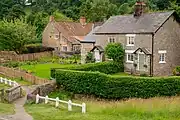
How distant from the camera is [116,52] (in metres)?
45.7

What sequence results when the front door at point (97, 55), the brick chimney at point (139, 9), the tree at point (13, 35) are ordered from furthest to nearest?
1. the tree at point (13, 35)
2. the front door at point (97, 55)
3. the brick chimney at point (139, 9)

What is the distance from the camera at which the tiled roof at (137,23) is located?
140 ft

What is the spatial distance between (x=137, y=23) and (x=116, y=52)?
15.0ft

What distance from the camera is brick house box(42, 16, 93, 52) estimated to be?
7381 cm

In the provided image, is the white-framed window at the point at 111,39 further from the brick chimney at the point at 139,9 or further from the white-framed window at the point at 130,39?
the brick chimney at the point at 139,9

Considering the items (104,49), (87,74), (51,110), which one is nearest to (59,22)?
(104,49)

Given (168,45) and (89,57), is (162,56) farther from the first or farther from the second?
(89,57)

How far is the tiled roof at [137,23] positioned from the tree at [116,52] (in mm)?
1959

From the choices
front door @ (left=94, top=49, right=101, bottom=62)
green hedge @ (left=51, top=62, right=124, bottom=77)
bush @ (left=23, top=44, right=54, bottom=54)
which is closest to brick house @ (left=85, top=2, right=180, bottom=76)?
green hedge @ (left=51, top=62, right=124, bottom=77)

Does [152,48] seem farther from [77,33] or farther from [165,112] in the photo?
[77,33]

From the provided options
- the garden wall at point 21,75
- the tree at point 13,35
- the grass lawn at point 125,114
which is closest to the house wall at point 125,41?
the garden wall at point 21,75

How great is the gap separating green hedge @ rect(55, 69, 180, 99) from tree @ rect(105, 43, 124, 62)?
13.7m

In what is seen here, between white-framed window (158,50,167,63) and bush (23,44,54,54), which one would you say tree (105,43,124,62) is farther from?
bush (23,44,54,54)

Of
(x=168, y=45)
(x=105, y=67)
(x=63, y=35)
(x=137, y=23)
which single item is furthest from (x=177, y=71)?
(x=63, y=35)
